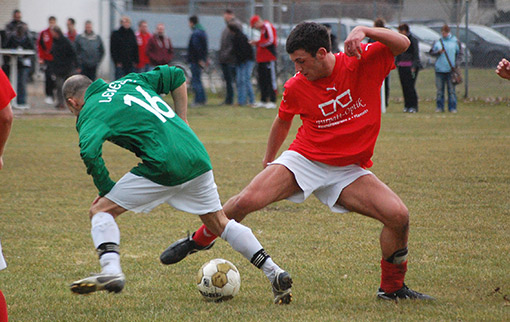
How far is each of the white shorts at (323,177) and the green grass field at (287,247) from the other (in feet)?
2.13

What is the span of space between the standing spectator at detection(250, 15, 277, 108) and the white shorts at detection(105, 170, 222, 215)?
14.1m

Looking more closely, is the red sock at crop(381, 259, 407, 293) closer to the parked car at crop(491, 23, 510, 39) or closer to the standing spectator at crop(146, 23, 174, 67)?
the standing spectator at crop(146, 23, 174, 67)

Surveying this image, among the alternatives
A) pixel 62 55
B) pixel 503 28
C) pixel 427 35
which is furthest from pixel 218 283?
pixel 503 28

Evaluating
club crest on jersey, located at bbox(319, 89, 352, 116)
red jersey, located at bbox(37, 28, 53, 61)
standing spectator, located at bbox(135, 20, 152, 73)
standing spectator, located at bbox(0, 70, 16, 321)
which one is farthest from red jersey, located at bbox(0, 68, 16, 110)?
standing spectator, located at bbox(135, 20, 152, 73)

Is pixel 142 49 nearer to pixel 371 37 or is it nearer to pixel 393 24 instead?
pixel 393 24

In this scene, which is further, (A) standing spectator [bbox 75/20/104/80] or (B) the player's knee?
(A) standing spectator [bbox 75/20/104/80]

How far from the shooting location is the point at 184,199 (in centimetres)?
429

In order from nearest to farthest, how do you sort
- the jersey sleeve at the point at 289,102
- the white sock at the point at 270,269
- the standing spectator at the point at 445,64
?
1. the white sock at the point at 270,269
2. the jersey sleeve at the point at 289,102
3. the standing spectator at the point at 445,64

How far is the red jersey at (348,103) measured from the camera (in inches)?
178

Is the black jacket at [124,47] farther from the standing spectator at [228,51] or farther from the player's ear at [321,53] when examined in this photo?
the player's ear at [321,53]

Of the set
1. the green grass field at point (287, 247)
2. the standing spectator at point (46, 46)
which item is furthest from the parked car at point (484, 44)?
the standing spectator at point (46, 46)

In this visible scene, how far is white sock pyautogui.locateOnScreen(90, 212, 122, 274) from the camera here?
3773mm

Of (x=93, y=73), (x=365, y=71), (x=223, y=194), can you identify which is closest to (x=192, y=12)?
(x=93, y=73)

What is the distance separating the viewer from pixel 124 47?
18.6 m
